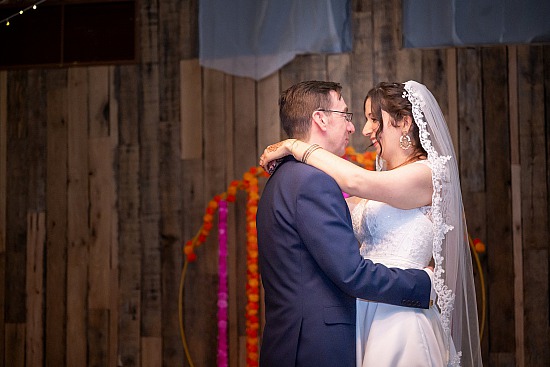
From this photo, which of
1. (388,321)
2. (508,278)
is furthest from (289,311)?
(508,278)

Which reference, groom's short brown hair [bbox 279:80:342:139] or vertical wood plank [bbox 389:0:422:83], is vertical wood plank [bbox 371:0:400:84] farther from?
groom's short brown hair [bbox 279:80:342:139]

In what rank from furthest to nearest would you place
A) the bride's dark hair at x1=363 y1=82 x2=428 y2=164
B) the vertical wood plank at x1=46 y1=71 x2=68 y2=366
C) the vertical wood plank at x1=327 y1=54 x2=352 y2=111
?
the vertical wood plank at x1=46 y1=71 x2=68 y2=366 < the vertical wood plank at x1=327 y1=54 x2=352 y2=111 < the bride's dark hair at x1=363 y1=82 x2=428 y2=164

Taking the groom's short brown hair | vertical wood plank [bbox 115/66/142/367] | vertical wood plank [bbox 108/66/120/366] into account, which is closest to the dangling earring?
the groom's short brown hair

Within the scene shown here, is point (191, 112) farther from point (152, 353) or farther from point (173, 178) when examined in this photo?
point (152, 353)

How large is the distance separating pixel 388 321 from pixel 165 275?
8.30 feet

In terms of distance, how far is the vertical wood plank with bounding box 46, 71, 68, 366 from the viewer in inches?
193

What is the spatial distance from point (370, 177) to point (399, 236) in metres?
0.28

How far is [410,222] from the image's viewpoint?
8.88 feet

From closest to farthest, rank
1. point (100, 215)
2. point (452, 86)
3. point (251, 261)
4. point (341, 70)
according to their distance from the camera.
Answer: point (251, 261)
point (452, 86)
point (341, 70)
point (100, 215)

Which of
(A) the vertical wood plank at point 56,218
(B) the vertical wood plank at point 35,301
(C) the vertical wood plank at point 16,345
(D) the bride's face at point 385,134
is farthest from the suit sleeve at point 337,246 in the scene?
(C) the vertical wood plank at point 16,345

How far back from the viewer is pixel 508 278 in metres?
4.46

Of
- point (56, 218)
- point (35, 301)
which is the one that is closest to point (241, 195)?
point (56, 218)

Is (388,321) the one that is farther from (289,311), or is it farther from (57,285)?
(57,285)

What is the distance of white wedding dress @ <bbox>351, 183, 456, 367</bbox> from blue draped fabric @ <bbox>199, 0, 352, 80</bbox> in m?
2.06
